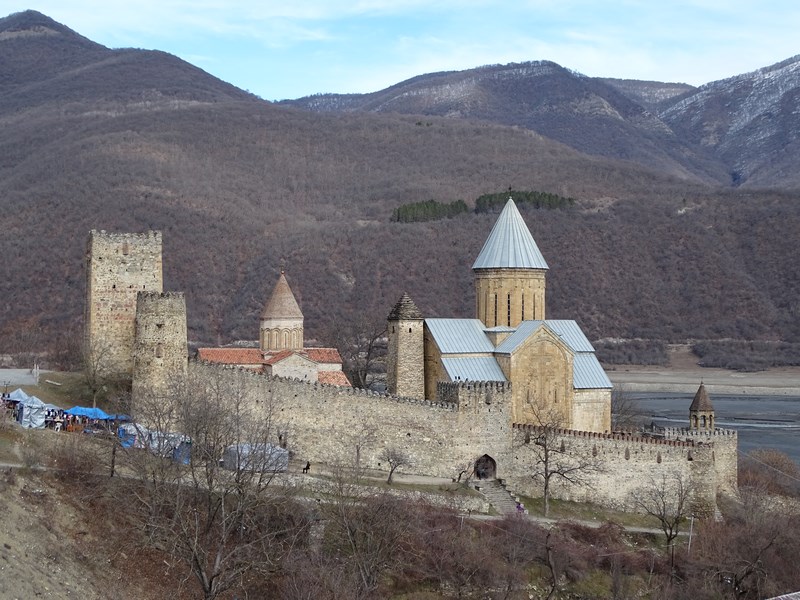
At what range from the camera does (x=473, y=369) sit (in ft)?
123

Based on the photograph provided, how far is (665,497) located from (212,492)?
45.5ft

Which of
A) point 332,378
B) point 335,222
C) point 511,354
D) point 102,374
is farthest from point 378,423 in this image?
point 335,222

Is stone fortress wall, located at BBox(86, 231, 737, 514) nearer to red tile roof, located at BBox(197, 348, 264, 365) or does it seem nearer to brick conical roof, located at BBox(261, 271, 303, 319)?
red tile roof, located at BBox(197, 348, 264, 365)

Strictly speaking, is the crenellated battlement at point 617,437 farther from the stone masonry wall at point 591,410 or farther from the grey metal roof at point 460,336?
the grey metal roof at point 460,336

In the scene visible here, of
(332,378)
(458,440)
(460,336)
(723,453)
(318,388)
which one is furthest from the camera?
(332,378)

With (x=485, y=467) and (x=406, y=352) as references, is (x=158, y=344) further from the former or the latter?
(x=485, y=467)

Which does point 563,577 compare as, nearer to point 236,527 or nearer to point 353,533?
point 353,533

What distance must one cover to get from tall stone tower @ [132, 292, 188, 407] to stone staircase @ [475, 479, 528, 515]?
8.54m

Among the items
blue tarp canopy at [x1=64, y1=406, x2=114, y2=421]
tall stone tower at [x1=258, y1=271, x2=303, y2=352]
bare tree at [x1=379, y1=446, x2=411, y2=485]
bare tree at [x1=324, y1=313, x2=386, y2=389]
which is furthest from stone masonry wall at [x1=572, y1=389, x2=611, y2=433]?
blue tarp canopy at [x1=64, y1=406, x2=114, y2=421]

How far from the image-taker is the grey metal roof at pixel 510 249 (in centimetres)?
4006

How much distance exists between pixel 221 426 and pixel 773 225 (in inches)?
3787

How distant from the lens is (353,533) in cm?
2792

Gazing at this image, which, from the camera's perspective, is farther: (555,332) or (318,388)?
(555,332)

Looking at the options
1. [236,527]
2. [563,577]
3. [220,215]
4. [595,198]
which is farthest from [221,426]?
[595,198]
